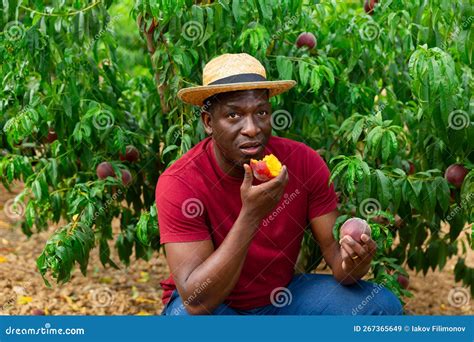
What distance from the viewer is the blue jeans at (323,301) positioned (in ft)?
10.4

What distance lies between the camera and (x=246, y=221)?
113 inches

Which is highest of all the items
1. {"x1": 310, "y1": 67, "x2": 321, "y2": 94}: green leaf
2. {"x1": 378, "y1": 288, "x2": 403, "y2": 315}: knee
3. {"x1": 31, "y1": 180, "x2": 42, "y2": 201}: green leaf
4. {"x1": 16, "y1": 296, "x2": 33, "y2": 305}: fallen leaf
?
{"x1": 310, "y1": 67, "x2": 321, "y2": 94}: green leaf

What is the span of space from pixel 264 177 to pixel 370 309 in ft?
2.41

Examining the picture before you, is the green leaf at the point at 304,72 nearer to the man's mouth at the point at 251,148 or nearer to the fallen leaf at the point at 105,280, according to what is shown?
the man's mouth at the point at 251,148

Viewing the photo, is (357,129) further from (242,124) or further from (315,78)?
(242,124)

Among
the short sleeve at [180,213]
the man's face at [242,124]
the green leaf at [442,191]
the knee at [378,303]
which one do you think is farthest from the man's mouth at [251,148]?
the green leaf at [442,191]

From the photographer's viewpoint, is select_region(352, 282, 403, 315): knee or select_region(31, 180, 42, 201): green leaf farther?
select_region(31, 180, 42, 201): green leaf

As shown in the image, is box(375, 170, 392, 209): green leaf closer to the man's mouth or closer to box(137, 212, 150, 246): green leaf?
the man's mouth

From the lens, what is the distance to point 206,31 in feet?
10.9

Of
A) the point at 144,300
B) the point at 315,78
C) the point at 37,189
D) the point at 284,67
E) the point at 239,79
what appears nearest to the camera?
the point at 239,79

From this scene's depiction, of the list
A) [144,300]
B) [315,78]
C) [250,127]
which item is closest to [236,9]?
[315,78]

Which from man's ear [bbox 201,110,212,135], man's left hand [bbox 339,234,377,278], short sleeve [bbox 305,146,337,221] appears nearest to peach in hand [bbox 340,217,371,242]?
man's left hand [bbox 339,234,377,278]

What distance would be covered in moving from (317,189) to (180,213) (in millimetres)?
597

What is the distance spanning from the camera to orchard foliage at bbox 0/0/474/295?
3.23m
